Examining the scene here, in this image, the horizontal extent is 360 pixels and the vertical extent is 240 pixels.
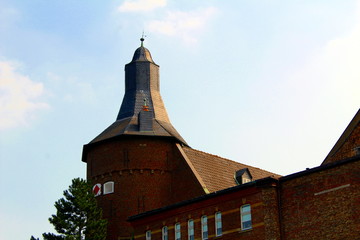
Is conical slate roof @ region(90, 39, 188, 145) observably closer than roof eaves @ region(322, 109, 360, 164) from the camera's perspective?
No

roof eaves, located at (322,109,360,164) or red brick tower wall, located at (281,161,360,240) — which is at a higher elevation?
roof eaves, located at (322,109,360,164)

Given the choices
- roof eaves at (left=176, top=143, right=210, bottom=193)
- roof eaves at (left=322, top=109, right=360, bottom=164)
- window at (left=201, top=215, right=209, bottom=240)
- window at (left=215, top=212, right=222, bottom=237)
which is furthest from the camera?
roof eaves at (left=176, top=143, right=210, bottom=193)

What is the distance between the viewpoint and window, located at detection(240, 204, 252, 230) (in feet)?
129

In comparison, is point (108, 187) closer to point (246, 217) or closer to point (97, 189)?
point (97, 189)

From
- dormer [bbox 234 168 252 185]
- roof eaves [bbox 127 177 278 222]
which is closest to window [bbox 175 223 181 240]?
roof eaves [bbox 127 177 278 222]

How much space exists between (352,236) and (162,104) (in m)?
28.1

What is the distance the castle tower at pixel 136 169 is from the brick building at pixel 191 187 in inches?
3.0

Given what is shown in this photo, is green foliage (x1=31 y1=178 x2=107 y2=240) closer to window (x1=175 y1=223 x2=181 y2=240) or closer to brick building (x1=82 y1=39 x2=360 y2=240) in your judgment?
brick building (x1=82 y1=39 x2=360 y2=240)

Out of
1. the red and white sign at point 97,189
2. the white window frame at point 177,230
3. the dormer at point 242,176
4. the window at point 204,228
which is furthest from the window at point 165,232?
the dormer at point 242,176

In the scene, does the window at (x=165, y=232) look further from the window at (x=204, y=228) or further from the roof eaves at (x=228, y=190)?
the window at (x=204, y=228)

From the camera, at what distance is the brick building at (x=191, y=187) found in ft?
118

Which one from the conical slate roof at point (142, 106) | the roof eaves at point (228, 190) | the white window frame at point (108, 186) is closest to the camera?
the roof eaves at point (228, 190)

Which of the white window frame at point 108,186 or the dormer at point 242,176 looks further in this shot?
the dormer at point 242,176

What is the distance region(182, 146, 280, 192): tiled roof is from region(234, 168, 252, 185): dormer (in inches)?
15.0
